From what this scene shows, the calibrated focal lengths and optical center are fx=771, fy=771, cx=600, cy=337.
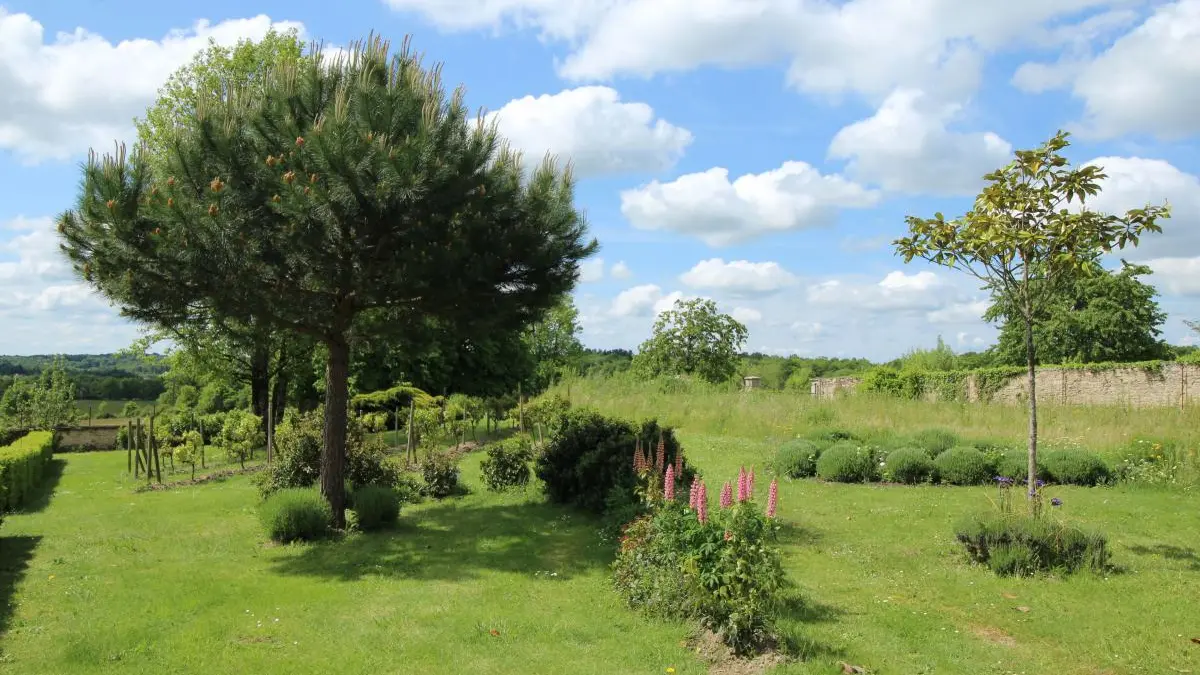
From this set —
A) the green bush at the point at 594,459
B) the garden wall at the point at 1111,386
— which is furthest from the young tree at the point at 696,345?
the green bush at the point at 594,459

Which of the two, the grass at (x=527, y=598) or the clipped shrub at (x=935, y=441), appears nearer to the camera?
the grass at (x=527, y=598)

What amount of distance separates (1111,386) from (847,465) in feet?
57.4

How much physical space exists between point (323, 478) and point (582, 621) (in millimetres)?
5230

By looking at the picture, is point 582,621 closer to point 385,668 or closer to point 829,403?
point 385,668

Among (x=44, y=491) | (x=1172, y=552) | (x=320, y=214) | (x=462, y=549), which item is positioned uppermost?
(x=320, y=214)

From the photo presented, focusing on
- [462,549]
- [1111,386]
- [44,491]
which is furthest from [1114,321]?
[44,491]

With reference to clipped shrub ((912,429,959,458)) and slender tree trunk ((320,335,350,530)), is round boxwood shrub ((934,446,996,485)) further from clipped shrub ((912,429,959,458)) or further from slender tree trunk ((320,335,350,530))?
slender tree trunk ((320,335,350,530))

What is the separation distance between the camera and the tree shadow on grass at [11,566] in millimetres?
6570

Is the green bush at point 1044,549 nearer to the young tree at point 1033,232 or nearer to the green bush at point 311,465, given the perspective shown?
the young tree at point 1033,232

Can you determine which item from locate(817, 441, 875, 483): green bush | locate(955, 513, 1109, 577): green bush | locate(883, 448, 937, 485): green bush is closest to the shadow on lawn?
locate(955, 513, 1109, 577): green bush

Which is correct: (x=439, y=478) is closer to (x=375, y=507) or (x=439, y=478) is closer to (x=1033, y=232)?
(x=375, y=507)

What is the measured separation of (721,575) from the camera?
5.28 meters

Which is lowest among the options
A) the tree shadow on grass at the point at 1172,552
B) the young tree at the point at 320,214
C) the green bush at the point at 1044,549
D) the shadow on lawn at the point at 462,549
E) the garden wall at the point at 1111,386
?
the shadow on lawn at the point at 462,549

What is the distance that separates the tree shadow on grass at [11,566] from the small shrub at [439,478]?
5162 mm
